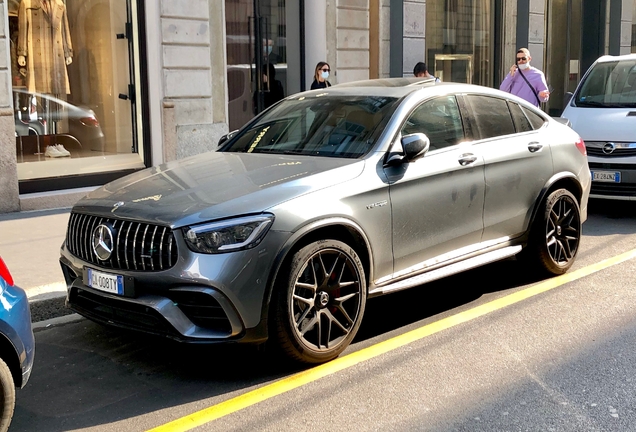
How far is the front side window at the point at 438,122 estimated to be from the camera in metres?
5.56

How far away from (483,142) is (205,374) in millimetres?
2650

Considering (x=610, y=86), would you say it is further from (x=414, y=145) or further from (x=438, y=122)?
(x=414, y=145)

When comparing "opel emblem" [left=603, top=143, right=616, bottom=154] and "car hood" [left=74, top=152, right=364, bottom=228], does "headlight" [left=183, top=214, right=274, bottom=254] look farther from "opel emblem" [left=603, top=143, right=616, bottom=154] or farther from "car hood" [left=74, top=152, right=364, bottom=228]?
"opel emblem" [left=603, top=143, right=616, bottom=154]

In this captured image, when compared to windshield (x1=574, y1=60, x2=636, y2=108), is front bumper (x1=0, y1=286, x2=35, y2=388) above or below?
below

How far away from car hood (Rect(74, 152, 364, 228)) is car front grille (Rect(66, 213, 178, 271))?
0.05 metres

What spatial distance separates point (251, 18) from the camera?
519 inches

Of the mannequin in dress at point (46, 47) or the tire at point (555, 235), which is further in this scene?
the mannequin in dress at point (46, 47)

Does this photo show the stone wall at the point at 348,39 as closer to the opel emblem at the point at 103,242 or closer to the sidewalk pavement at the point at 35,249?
the sidewalk pavement at the point at 35,249

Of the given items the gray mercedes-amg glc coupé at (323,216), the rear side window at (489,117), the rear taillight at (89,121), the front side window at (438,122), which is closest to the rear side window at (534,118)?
the gray mercedes-amg glc coupé at (323,216)

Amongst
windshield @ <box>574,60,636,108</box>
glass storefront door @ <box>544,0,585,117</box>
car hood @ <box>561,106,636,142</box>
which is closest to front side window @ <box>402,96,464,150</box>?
car hood @ <box>561,106,636,142</box>

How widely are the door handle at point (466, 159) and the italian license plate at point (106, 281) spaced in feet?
8.11

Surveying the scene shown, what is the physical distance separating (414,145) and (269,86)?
863 centimetres

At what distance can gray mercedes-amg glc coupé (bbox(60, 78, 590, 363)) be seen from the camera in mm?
4344

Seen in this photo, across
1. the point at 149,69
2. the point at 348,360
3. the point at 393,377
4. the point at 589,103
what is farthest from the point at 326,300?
the point at 149,69
